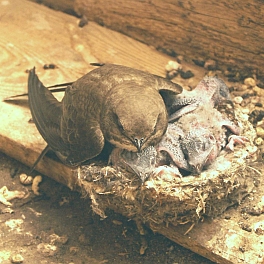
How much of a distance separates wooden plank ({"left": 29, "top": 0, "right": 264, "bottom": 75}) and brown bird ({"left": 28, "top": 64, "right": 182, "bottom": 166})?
0.81 meters

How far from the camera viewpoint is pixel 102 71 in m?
4.09

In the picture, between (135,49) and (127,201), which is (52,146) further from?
(135,49)

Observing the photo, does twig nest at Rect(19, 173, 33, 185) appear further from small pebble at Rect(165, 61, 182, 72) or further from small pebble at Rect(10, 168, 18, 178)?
small pebble at Rect(165, 61, 182, 72)

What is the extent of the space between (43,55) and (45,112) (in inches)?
→ 37.5

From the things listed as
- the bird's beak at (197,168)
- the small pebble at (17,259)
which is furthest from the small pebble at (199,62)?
the small pebble at (17,259)

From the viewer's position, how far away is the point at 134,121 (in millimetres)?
3699

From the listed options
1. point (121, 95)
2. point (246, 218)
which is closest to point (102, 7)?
point (121, 95)

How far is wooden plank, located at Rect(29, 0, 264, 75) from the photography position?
4.73 m

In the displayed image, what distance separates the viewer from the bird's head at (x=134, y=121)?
371cm

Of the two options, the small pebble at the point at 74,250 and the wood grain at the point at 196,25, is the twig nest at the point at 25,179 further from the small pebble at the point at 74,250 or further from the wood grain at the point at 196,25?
the wood grain at the point at 196,25

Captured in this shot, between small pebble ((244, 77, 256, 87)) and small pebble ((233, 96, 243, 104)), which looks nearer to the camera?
small pebble ((233, 96, 243, 104))

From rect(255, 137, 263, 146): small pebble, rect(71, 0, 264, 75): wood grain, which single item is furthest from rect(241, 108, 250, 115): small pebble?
rect(71, 0, 264, 75): wood grain

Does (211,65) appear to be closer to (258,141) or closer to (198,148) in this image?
(258,141)

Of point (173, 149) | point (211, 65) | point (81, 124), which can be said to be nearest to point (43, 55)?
point (211, 65)
